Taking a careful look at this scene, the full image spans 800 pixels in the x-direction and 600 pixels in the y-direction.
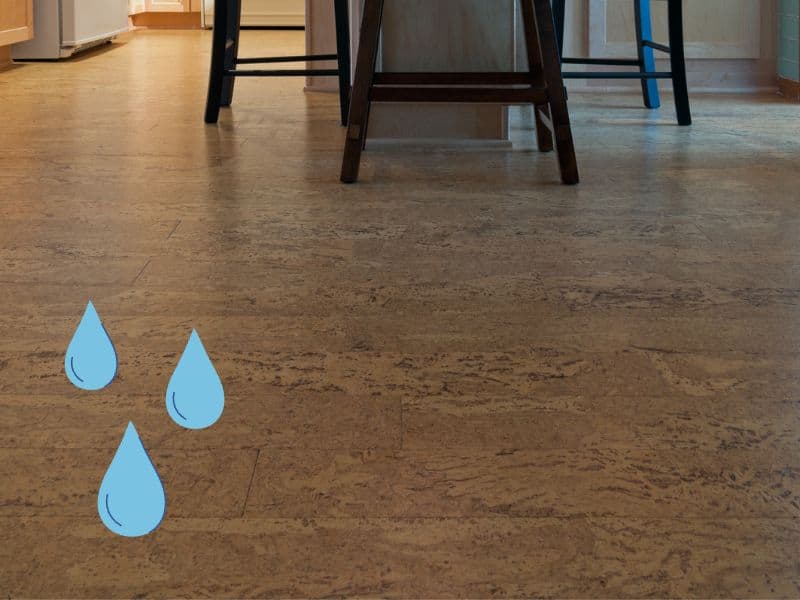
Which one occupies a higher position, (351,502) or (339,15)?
(339,15)

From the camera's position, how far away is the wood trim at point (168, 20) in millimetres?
7602

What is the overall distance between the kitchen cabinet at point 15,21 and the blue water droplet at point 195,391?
354 centimetres

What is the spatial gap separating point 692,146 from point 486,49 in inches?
20.8

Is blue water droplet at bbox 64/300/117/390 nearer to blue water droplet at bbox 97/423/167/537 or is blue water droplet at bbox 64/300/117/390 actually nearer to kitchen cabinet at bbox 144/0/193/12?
blue water droplet at bbox 97/423/167/537

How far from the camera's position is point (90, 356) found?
3.65 feet

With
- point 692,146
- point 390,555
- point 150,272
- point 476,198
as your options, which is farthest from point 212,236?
point 692,146

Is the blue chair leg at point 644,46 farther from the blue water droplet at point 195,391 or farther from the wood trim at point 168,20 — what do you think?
the wood trim at point 168,20

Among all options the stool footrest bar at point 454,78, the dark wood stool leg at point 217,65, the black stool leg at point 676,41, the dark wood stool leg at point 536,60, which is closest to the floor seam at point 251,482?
the stool footrest bar at point 454,78

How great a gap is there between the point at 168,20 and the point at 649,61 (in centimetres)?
507

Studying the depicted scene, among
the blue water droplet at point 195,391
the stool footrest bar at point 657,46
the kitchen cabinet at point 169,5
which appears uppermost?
the kitchen cabinet at point 169,5

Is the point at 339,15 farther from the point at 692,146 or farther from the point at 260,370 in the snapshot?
the point at 260,370

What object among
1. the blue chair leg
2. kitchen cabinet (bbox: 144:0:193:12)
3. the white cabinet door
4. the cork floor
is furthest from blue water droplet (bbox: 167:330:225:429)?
kitchen cabinet (bbox: 144:0:193:12)

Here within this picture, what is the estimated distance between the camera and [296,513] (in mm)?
742

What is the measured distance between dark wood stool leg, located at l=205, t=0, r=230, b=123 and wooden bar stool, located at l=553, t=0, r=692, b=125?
899 mm
